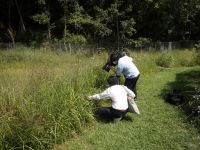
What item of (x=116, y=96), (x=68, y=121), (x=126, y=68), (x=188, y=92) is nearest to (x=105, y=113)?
(x=116, y=96)

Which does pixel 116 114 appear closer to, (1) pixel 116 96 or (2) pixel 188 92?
(1) pixel 116 96

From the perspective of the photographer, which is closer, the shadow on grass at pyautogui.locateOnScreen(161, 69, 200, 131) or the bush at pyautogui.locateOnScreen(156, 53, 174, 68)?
the shadow on grass at pyautogui.locateOnScreen(161, 69, 200, 131)

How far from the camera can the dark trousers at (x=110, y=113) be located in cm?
883

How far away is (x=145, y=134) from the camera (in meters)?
8.26

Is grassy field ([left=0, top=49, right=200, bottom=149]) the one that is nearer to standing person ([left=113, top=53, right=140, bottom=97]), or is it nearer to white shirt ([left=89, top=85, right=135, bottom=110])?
white shirt ([left=89, top=85, right=135, bottom=110])

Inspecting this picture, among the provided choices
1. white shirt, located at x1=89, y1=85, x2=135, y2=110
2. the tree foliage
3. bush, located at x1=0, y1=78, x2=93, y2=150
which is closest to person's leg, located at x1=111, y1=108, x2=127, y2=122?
white shirt, located at x1=89, y1=85, x2=135, y2=110

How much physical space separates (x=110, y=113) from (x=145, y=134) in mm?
1045

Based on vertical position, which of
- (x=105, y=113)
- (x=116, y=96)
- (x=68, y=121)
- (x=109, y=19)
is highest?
(x=109, y=19)

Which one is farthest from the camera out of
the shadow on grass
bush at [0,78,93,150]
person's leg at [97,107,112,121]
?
the shadow on grass

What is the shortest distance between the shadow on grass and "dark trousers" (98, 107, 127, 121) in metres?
1.68

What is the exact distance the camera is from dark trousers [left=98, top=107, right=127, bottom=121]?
29.0ft

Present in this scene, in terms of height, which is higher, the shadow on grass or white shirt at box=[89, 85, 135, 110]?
white shirt at box=[89, 85, 135, 110]

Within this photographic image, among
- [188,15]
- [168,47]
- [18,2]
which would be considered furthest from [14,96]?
[18,2]

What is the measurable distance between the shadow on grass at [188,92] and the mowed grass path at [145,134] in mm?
214
